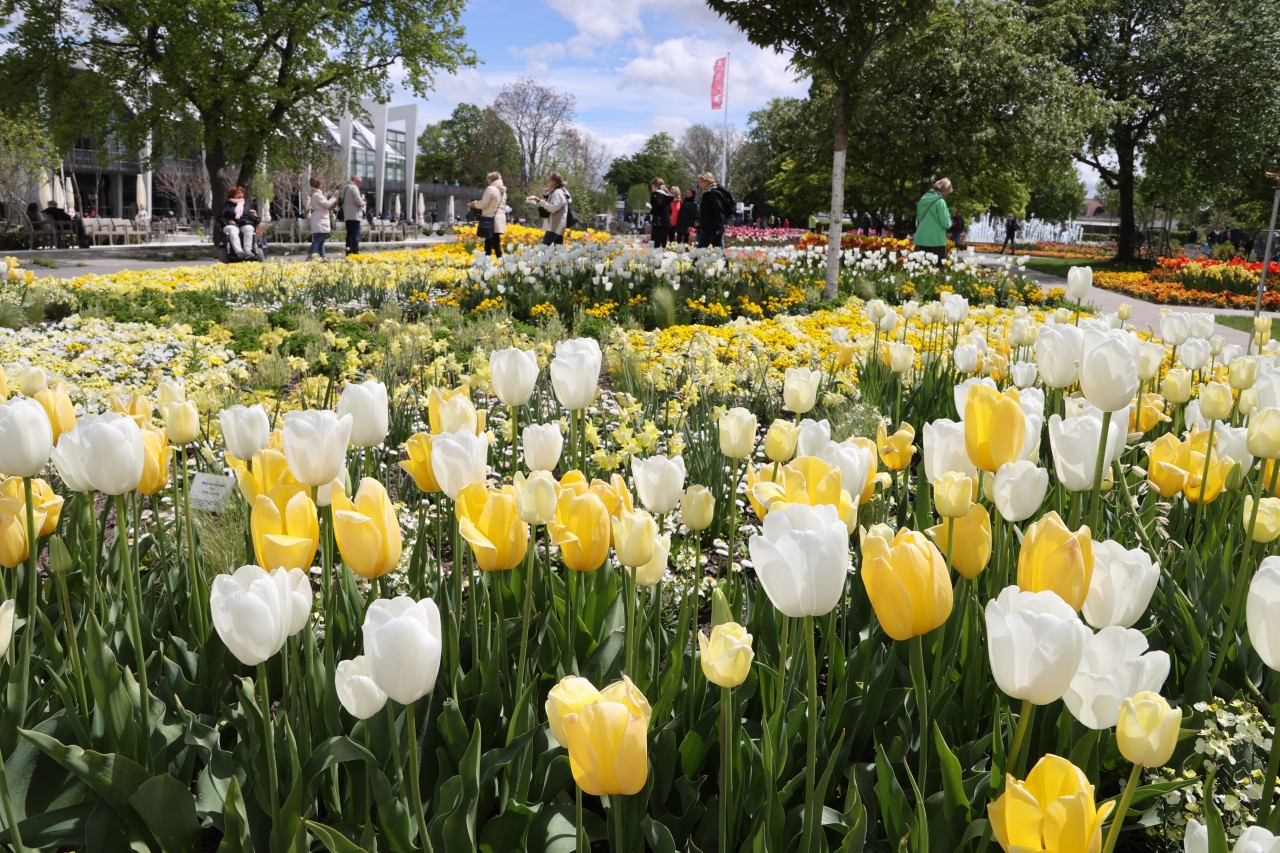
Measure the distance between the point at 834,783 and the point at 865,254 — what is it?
1236 cm

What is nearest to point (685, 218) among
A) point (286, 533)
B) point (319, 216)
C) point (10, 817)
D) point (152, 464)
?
point (319, 216)

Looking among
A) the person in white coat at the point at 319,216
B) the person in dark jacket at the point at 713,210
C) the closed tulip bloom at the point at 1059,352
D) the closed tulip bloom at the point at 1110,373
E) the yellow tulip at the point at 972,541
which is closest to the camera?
the yellow tulip at the point at 972,541

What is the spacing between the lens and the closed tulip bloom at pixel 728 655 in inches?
42.9

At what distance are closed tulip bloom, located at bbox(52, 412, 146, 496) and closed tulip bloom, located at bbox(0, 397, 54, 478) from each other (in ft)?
0.11

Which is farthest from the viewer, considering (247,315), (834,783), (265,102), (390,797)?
(265,102)

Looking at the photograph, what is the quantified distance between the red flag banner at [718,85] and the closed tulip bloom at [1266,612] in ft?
122

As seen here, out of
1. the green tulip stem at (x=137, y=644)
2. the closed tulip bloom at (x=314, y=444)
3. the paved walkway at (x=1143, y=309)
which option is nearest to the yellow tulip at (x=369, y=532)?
the closed tulip bloom at (x=314, y=444)

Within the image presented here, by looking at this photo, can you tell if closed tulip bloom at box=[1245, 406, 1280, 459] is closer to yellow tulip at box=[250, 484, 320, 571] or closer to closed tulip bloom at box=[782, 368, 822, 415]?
closed tulip bloom at box=[782, 368, 822, 415]

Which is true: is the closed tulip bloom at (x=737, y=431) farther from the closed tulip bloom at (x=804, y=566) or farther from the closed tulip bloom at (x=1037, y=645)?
the closed tulip bloom at (x=1037, y=645)

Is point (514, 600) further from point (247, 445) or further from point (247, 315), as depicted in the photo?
point (247, 315)

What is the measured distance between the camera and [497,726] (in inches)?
65.6

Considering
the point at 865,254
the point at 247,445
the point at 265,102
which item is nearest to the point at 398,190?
the point at 265,102

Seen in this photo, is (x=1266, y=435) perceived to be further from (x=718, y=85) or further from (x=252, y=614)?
Result: (x=718, y=85)

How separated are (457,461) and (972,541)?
2.89 feet
